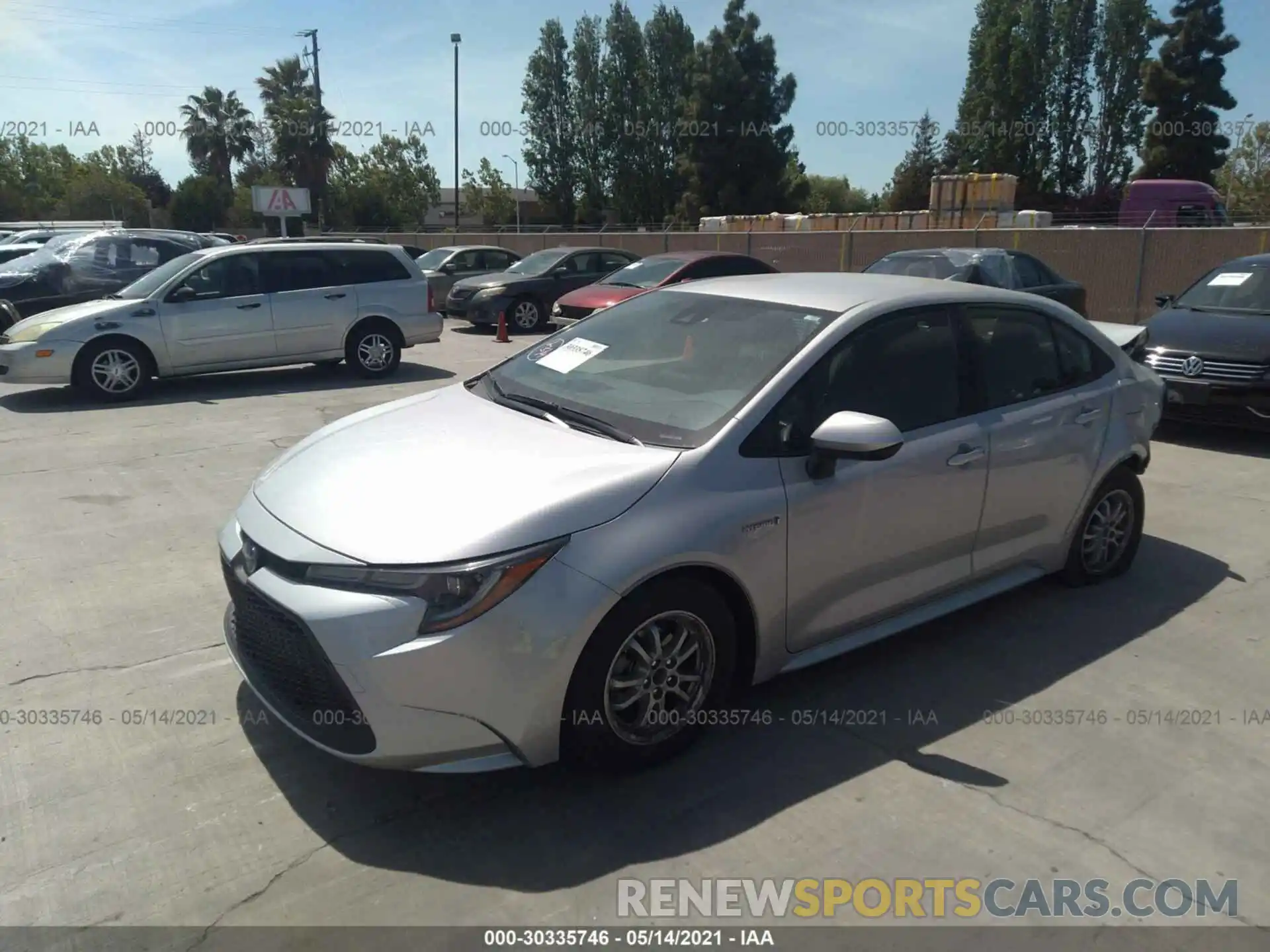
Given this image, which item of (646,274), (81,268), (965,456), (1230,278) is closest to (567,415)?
(965,456)

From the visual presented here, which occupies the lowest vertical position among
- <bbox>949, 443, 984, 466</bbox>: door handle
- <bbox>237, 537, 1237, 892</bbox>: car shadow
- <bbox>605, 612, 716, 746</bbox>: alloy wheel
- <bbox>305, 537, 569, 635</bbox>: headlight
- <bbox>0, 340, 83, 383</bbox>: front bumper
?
<bbox>237, 537, 1237, 892</bbox>: car shadow

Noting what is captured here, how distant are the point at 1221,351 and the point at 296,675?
27.2 feet

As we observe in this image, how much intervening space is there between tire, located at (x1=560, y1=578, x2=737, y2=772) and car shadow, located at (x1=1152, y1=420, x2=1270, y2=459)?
681cm

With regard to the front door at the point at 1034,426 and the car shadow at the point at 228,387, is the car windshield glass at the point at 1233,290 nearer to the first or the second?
the front door at the point at 1034,426

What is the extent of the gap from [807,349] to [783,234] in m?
20.3

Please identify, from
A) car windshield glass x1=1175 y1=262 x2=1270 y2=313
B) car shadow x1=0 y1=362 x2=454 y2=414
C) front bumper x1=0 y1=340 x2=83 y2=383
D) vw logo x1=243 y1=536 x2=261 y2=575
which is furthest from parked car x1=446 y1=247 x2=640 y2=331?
vw logo x1=243 y1=536 x2=261 y2=575

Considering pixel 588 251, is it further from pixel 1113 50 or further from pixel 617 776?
pixel 1113 50

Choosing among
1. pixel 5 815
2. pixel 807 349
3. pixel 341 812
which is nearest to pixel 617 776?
pixel 341 812

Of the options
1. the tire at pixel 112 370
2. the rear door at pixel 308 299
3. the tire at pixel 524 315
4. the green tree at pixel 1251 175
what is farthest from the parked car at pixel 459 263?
the green tree at pixel 1251 175

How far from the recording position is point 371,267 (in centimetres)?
1172

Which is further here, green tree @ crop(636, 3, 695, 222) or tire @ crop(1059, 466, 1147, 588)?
green tree @ crop(636, 3, 695, 222)

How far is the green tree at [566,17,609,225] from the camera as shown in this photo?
55.2 m

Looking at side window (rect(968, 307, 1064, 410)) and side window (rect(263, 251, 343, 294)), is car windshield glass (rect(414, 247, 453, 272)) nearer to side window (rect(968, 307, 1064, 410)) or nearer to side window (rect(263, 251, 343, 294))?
side window (rect(263, 251, 343, 294))

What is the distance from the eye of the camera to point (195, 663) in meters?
4.09
